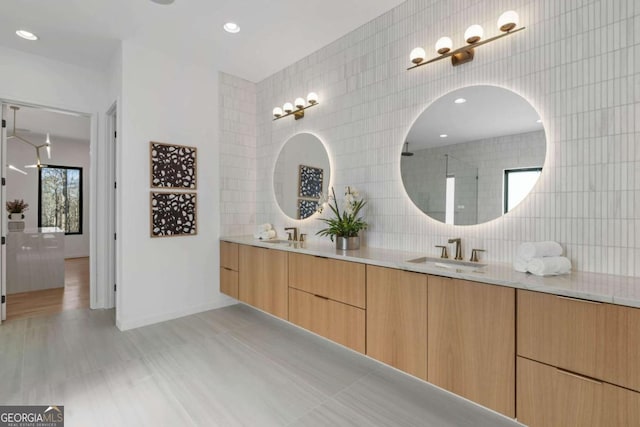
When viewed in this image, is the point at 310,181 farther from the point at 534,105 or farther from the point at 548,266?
the point at 548,266

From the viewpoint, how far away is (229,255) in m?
3.81

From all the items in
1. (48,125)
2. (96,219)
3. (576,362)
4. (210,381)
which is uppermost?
(48,125)

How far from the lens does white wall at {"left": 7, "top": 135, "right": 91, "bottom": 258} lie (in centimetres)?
687

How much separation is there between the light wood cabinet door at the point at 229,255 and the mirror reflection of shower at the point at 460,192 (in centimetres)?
236

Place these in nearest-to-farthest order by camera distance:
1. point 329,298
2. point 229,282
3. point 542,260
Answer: point 542,260 < point 329,298 < point 229,282

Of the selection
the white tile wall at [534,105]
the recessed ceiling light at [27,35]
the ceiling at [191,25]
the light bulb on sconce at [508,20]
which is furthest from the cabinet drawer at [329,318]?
the recessed ceiling light at [27,35]

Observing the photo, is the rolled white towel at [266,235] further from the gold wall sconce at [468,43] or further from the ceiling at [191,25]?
the gold wall sconce at [468,43]

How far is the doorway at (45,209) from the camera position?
163 inches

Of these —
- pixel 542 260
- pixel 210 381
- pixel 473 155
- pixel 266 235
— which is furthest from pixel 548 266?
pixel 266 235

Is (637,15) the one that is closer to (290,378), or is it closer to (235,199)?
(290,378)

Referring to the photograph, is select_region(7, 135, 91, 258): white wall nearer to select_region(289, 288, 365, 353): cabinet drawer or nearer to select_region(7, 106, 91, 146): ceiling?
select_region(7, 106, 91, 146): ceiling

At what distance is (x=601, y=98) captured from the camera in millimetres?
1750

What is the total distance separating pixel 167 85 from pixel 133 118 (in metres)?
0.57

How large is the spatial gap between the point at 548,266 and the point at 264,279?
2.45m
